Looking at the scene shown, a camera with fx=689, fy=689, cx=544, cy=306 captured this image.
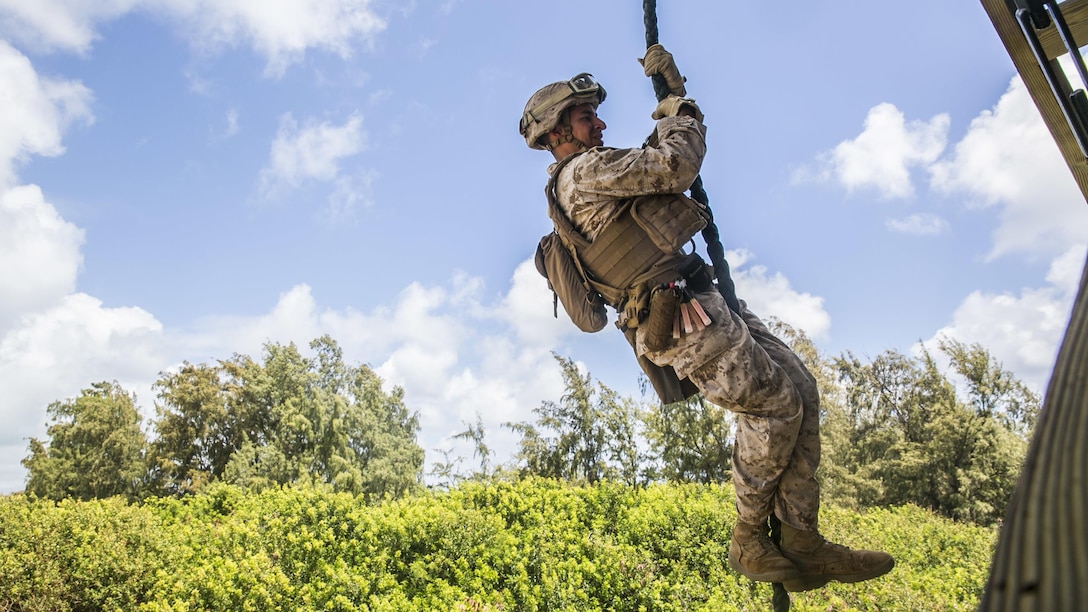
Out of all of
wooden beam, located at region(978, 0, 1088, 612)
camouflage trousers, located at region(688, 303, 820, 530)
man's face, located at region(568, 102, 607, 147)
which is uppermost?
man's face, located at region(568, 102, 607, 147)

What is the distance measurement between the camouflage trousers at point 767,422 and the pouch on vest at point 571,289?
69 cm

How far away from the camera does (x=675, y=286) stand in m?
3.15

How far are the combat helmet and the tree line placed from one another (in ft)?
55.9

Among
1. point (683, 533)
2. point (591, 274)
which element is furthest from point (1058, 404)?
point (683, 533)

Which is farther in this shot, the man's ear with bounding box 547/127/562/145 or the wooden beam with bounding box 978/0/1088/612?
the man's ear with bounding box 547/127/562/145

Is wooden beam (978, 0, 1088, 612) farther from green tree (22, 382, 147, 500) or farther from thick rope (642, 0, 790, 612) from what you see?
green tree (22, 382, 147, 500)

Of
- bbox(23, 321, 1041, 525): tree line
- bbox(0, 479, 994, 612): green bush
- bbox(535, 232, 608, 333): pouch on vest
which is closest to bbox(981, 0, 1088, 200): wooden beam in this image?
bbox(535, 232, 608, 333): pouch on vest

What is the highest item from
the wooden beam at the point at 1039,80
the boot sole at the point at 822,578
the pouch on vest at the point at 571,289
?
the pouch on vest at the point at 571,289

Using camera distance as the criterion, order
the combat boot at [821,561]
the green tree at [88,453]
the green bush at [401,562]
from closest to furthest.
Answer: the combat boot at [821,561]
the green bush at [401,562]
the green tree at [88,453]

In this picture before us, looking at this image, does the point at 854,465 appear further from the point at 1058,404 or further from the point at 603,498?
the point at 1058,404

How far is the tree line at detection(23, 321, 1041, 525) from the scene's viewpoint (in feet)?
68.8

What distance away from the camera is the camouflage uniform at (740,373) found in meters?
3.08

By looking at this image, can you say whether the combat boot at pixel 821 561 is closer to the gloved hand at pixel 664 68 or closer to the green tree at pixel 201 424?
the gloved hand at pixel 664 68

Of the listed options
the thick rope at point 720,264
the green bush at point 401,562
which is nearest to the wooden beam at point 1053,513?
the thick rope at point 720,264
